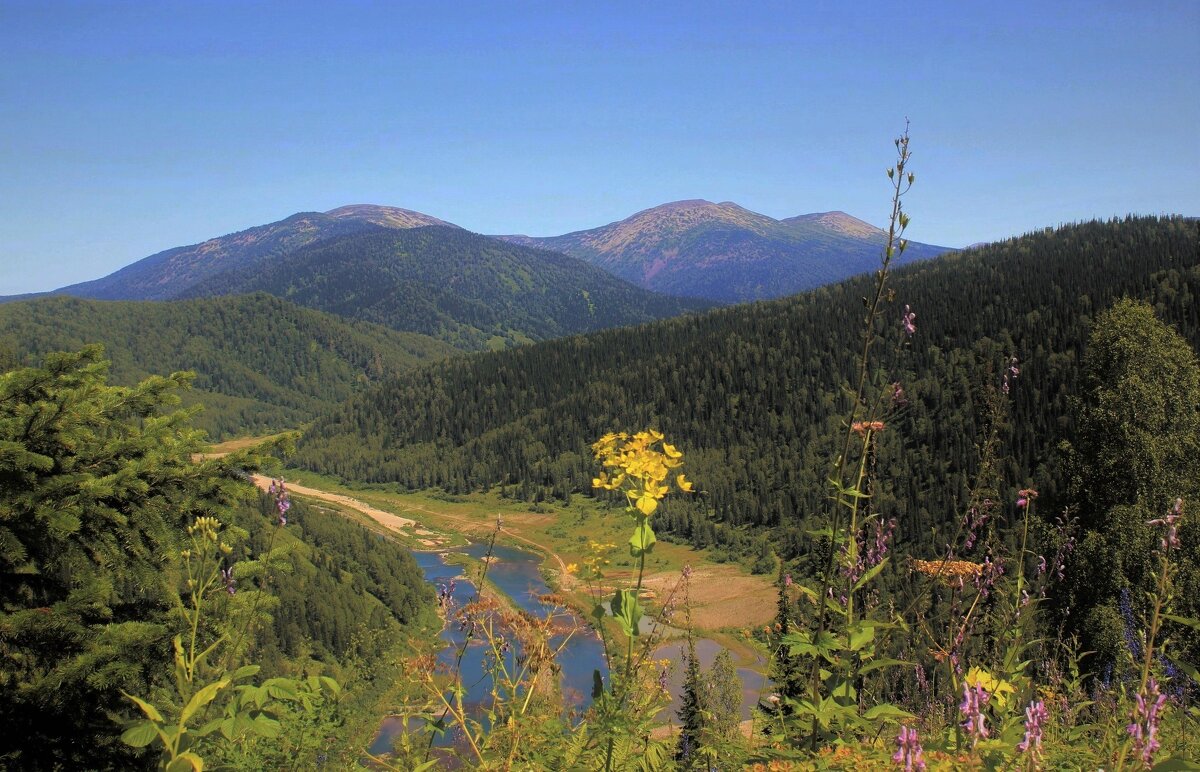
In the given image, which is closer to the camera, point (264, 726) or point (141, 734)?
point (141, 734)

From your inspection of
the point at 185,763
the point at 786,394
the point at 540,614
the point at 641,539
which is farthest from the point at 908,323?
the point at 786,394

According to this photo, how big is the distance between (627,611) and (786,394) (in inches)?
5703

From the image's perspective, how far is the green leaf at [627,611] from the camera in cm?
340

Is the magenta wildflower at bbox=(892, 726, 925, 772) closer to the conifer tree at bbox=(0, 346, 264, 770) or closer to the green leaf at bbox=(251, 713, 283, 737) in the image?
the green leaf at bbox=(251, 713, 283, 737)

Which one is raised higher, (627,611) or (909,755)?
(627,611)

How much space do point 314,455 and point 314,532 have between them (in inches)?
3888

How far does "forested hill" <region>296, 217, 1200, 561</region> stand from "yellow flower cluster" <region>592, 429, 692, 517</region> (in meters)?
82.7

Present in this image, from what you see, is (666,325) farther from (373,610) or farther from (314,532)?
(373,610)

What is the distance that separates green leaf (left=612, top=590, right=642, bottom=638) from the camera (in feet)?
11.1

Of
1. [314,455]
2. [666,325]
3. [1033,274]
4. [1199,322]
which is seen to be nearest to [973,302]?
[1033,274]

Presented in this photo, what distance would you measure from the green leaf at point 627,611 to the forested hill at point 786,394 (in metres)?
83.0

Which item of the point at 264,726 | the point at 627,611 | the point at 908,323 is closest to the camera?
the point at 264,726

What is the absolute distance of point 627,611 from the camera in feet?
11.4

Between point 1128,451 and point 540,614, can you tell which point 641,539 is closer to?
point 540,614
